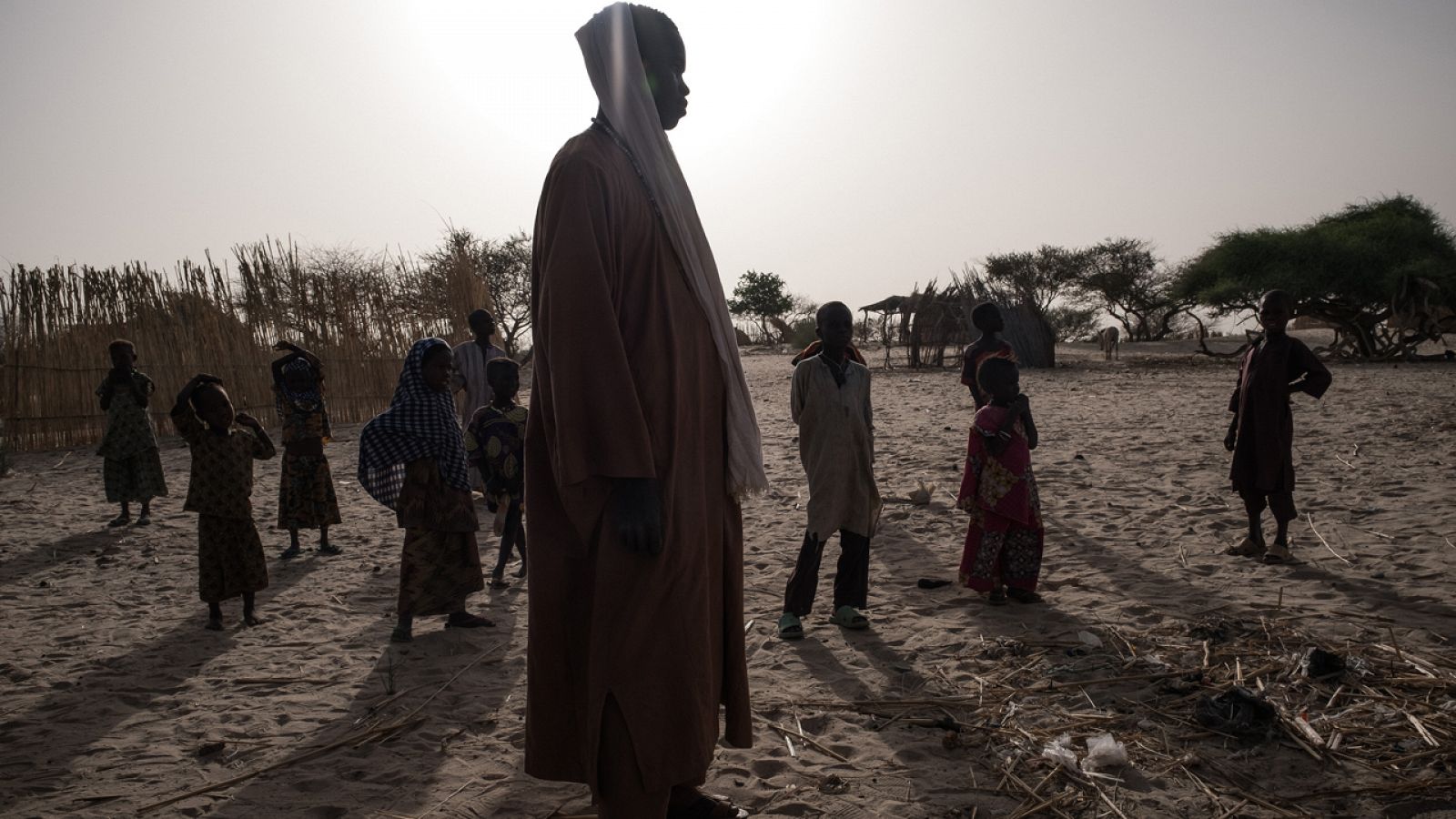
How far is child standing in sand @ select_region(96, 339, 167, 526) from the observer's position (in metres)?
7.41

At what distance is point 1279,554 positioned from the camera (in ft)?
16.0

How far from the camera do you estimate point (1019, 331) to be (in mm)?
22406

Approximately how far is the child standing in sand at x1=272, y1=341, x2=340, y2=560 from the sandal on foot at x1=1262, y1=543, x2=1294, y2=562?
19.8 feet

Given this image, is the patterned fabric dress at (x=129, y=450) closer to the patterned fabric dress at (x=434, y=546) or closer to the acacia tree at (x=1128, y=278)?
the patterned fabric dress at (x=434, y=546)

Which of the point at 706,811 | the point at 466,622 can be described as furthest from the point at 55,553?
the point at 706,811

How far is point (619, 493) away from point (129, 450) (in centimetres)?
741

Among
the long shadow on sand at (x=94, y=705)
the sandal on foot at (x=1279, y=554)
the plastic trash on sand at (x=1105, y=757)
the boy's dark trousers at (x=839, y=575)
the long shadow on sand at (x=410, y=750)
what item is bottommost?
the plastic trash on sand at (x=1105, y=757)

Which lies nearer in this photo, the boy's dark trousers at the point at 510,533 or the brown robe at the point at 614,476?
the brown robe at the point at 614,476

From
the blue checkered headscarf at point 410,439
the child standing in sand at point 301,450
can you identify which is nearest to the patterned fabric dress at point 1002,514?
the blue checkered headscarf at point 410,439

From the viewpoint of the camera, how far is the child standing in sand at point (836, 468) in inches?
162

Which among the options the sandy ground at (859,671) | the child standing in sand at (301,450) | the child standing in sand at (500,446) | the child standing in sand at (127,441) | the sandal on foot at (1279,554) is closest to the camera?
the sandy ground at (859,671)

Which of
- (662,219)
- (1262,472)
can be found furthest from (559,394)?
(1262,472)

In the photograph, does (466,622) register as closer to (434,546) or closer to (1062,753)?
(434,546)

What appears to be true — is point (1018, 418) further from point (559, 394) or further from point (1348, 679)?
point (559, 394)
